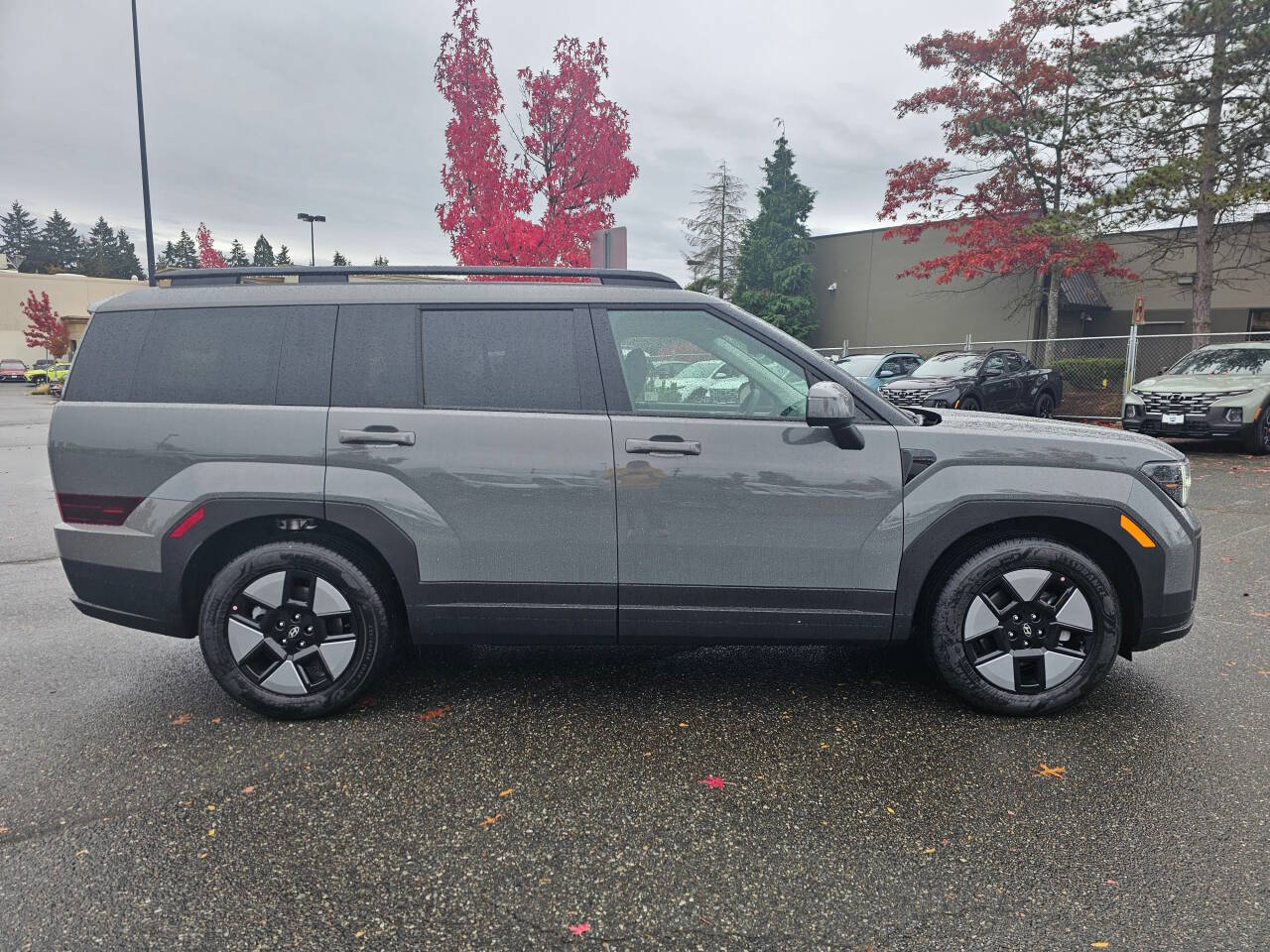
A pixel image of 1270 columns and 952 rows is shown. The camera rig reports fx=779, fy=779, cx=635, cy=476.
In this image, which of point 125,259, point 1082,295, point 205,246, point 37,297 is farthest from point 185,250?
point 1082,295

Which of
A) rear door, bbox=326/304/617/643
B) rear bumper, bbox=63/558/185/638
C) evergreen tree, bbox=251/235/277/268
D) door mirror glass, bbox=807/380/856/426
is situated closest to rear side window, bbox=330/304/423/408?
rear door, bbox=326/304/617/643

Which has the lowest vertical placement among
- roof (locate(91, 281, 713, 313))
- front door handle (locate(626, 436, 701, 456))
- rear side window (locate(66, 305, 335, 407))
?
front door handle (locate(626, 436, 701, 456))

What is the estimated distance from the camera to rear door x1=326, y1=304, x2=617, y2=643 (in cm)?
330

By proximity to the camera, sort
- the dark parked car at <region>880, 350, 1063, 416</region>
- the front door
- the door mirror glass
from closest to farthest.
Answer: the door mirror glass
the front door
the dark parked car at <region>880, 350, 1063, 416</region>

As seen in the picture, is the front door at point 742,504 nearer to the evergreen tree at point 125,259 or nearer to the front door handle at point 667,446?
the front door handle at point 667,446

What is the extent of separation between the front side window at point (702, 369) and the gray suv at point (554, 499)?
1cm

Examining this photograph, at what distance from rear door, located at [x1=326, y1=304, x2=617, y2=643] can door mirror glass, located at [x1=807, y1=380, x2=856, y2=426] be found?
2.78ft

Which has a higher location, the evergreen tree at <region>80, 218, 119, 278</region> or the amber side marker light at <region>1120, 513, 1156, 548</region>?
the evergreen tree at <region>80, 218, 119, 278</region>

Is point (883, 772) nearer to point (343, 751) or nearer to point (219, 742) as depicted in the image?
point (343, 751)

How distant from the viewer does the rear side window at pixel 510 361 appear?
3377 millimetres

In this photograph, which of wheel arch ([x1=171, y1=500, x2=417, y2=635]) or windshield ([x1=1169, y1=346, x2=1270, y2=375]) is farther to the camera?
windshield ([x1=1169, y1=346, x2=1270, y2=375])

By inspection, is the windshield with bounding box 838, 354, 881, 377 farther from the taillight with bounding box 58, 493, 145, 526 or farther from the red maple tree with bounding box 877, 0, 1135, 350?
the taillight with bounding box 58, 493, 145, 526

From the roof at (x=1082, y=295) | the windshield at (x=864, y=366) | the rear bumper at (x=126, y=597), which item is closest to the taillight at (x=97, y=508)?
the rear bumper at (x=126, y=597)

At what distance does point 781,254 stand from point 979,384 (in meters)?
18.3
